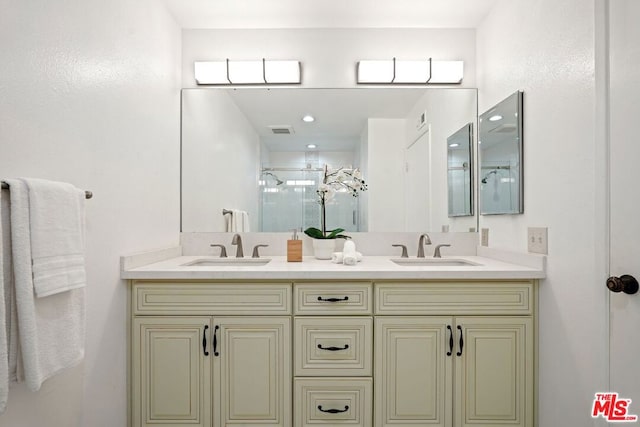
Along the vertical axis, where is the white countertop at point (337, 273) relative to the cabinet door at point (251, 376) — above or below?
above

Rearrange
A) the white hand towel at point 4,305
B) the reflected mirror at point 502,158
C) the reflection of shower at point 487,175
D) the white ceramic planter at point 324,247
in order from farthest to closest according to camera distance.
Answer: the white ceramic planter at point 324,247, the reflection of shower at point 487,175, the reflected mirror at point 502,158, the white hand towel at point 4,305

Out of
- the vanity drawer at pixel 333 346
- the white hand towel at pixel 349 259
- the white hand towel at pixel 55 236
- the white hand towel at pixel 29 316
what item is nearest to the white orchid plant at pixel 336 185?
the white hand towel at pixel 349 259

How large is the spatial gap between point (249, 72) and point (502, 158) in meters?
1.57

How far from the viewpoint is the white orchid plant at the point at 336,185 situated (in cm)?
220

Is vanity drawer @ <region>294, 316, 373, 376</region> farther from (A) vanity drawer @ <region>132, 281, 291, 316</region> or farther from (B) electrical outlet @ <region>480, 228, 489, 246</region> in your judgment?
(B) electrical outlet @ <region>480, 228, 489, 246</region>

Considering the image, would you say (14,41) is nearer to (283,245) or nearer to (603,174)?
(283,245)

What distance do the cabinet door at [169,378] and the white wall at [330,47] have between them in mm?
1581

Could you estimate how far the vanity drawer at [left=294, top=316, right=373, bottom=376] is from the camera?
159 centimetres

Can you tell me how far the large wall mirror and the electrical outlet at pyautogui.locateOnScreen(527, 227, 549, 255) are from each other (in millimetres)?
572

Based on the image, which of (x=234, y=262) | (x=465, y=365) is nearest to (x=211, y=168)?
(x=234, y=262)

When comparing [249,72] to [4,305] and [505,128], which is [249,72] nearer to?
[505,128]

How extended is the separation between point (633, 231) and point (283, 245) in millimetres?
1670

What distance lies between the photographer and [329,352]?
1.59 m

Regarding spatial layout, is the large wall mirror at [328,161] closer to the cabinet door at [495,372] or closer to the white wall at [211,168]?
the white wall at [211,168]
